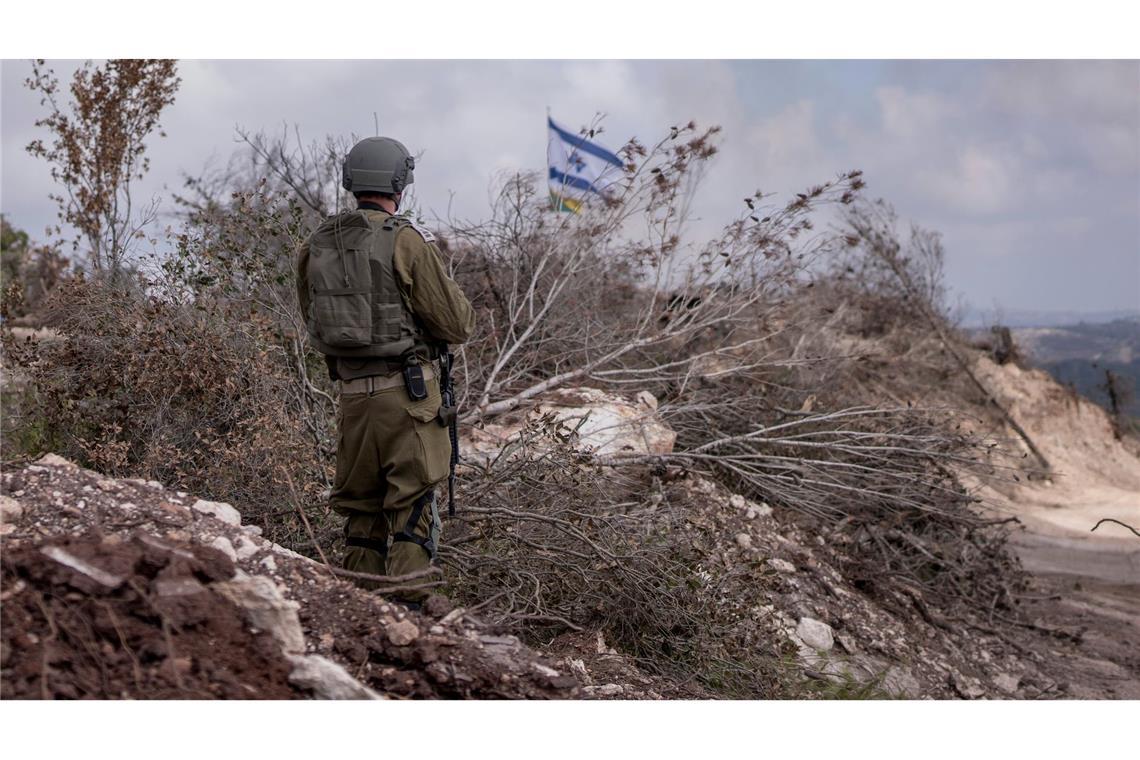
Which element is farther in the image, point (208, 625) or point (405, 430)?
point (405, 430)

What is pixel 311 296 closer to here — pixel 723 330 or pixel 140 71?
pixel 140 71

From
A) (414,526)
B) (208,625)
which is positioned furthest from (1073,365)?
(208,625)

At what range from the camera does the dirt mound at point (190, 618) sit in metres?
2.81

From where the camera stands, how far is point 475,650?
3523 millimetres

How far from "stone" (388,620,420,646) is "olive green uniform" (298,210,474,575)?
2.19 feet

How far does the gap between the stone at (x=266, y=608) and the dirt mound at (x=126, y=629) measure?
1.2 inches

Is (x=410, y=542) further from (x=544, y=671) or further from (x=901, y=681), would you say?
(x=901, y=681)

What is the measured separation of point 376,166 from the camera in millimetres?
4008

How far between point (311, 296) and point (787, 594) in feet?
12.4

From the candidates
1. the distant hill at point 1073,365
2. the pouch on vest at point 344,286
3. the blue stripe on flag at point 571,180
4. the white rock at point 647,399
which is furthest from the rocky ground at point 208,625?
the distant hill at point 1073,365

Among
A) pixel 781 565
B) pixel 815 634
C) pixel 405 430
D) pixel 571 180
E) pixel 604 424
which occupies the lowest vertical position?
pixel 815 634

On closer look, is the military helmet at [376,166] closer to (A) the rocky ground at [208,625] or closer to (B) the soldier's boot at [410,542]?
(B) the soldier's boot at [410,542]

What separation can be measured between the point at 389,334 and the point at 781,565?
12.6 feet

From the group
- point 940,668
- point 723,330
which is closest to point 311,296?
point 940,668
